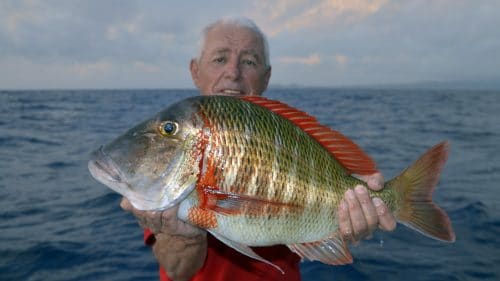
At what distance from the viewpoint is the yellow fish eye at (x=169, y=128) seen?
240 centimetres

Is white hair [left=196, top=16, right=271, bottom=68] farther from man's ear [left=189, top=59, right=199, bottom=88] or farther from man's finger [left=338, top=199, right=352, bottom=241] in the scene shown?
man's finger [left=338, top=199, right=352, bottom=241]

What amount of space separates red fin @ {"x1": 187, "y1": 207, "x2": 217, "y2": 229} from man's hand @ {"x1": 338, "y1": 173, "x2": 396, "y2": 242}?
32.9 inches

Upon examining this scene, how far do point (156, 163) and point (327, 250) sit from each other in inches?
48.1

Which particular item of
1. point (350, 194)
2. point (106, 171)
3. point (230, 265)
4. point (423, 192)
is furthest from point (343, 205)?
point (106, 171)

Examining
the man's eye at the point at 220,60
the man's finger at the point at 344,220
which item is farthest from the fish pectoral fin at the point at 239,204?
the man's eye at the point at 220,60

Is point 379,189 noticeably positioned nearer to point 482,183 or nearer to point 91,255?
point 91,255

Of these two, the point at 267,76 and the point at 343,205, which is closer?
the point at 343,205

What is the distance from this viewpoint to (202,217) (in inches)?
93.4

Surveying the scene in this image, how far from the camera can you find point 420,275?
21.2 feet

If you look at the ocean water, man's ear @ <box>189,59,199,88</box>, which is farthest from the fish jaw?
the ocean water

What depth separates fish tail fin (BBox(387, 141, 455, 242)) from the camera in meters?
2.78

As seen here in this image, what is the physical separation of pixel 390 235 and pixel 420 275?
1.50 meters

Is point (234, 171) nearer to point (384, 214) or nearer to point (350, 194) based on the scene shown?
point (350, 194)

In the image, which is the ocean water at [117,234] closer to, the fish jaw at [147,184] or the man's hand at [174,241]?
the man's hand at [174,241]
